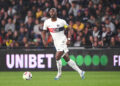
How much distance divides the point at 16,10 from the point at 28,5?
0.63 meters

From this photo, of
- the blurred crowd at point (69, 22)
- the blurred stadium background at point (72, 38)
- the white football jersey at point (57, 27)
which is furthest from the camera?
the blurred crowd at point (69, 22)

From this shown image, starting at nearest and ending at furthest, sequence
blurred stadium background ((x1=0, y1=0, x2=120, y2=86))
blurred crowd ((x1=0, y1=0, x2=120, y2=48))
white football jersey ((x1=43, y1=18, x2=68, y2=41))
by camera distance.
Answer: white football jersey ((x1=43, y1=18, x2=68, y2=41)), blurred stadium background ((x1=0, y1=0, x2=120, y2=86)), blurred crowd ((x1=0, y1=0, x2=120, y2=48))

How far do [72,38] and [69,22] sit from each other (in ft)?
3.21

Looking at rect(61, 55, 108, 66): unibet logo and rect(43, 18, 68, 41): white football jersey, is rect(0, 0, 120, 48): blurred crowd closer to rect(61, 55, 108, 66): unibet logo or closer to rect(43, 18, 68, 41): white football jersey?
rect(61, 55, 108, 66): unibet logo

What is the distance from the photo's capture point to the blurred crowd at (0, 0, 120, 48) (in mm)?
16500

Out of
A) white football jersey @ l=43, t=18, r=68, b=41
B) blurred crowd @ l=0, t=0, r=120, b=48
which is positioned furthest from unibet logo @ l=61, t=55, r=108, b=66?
white football jersey @ l=43, t=18, r=68, b=41

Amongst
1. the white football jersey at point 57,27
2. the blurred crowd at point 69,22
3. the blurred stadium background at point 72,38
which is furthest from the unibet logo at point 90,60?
the white football jersey at point 57,27

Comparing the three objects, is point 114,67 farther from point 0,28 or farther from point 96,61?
point 0,28

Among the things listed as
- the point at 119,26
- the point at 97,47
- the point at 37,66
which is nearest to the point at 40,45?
the point at 37,66

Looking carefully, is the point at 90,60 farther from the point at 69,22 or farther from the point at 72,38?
the point at 69,22

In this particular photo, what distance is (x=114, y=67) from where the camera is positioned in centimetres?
1590

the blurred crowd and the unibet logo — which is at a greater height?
the blurred crowd

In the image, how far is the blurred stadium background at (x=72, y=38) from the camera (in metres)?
16.0

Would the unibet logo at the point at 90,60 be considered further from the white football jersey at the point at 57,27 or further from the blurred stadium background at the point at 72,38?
the white football jersey at the point at 57,27
